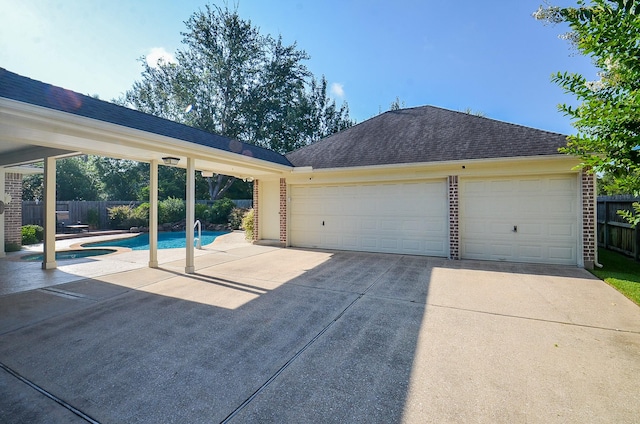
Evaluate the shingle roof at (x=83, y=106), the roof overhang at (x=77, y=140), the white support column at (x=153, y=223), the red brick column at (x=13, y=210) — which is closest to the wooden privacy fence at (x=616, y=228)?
the roof overhang at (x=77, y=140)

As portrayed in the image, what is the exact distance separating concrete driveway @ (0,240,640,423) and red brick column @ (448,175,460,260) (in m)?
2.43

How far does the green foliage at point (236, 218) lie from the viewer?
18.5 meters

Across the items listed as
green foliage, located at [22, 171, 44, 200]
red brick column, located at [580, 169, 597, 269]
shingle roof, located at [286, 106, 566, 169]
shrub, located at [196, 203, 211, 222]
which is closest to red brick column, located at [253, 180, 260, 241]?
shingle roof, located at [286, 106, 566, 169]

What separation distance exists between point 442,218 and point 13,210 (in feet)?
48.6

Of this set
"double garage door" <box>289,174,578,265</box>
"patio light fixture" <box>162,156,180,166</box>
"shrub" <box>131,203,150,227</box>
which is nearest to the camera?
"patio light fixture" <box>162,156,180,166</box>

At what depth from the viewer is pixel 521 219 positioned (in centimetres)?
791

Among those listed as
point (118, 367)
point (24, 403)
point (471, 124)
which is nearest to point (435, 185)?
point (471, 124)

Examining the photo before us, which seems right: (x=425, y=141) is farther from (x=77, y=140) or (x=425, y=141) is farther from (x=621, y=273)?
(x=77, y=140)

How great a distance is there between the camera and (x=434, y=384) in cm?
268

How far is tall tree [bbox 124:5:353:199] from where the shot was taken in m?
24.9

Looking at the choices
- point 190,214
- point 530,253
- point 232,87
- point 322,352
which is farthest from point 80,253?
point 232,87

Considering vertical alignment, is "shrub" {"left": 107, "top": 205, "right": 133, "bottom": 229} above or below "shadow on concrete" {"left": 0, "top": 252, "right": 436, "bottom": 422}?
above

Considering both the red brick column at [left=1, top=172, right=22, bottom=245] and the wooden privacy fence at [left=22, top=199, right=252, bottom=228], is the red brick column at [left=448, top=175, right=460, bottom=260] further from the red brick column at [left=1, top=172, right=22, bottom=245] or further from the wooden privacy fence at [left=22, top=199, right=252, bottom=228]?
the wooden privacy fence at [left=22, top=199, right=252, bottom=228]

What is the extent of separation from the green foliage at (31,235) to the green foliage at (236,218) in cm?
899
